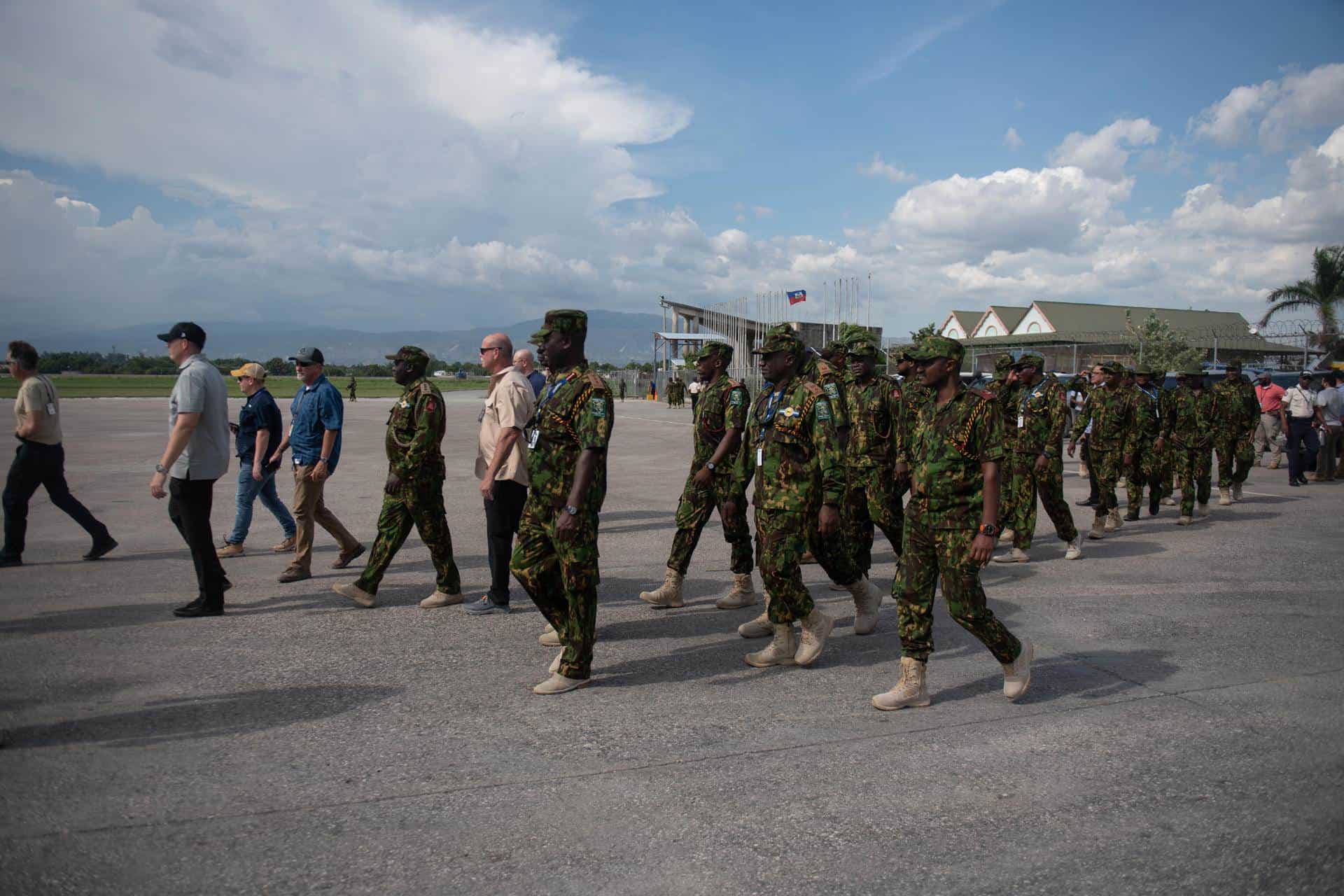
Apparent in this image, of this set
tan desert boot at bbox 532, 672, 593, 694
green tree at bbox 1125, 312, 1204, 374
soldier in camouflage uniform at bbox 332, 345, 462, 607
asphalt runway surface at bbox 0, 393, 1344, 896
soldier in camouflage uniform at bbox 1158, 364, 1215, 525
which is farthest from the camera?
green tree at bbox 1125, 312, 1204, 374

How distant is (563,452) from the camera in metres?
4.75

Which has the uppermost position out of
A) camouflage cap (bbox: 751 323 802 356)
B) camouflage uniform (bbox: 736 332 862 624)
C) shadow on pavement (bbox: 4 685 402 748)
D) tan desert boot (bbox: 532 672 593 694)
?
camouflage cap (bbox: 751 323 802 356)

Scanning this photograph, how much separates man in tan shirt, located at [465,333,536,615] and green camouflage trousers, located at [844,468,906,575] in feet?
8.08

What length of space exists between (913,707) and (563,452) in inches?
88.8

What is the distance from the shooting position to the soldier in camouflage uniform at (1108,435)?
9688 mm

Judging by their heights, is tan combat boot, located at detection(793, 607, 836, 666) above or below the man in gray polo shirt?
below

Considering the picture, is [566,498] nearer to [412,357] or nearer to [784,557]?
[784,557]

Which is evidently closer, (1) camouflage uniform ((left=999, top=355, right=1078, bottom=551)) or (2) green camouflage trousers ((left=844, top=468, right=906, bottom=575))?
(2) green camouflage trousers ((left=844, top=468, right=906, bottom=575))

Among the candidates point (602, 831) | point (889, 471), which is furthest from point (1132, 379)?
point (602, 831)

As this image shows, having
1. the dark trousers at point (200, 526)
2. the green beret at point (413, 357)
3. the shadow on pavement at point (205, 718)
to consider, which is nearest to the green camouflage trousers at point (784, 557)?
the shadow on pavement at point (205, 718)

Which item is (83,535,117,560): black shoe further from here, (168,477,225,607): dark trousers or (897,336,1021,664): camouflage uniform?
(897,336,1021,664): camouflage uniform

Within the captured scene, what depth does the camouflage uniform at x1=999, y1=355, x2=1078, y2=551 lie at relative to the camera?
26.9ft

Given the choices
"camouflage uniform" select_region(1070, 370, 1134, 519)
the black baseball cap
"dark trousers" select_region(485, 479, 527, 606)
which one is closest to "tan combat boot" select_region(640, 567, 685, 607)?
"dark trousers" select_region(485, 479, 527, 606)

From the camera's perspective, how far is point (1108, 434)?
32.5 ft
